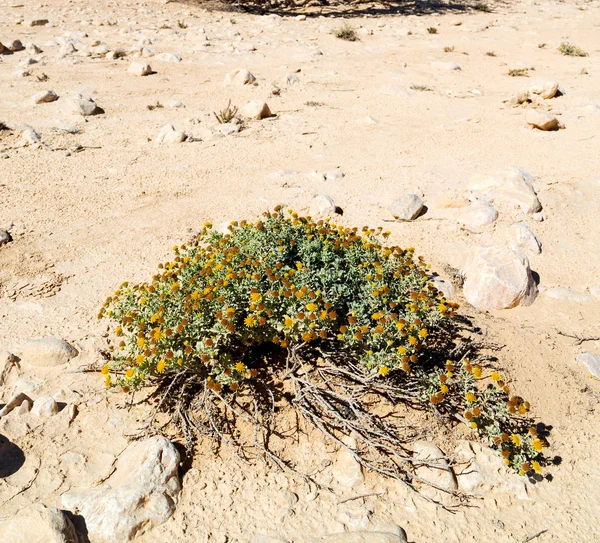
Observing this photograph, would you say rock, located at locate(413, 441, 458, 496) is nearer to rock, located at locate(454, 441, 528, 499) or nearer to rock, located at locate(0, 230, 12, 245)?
rock, located at locate(454, 441, 528, 499)

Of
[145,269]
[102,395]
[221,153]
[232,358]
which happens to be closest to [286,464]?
[232,358]

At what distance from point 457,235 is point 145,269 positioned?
2.95 metres

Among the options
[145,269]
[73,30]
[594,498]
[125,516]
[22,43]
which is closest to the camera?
[125,516]

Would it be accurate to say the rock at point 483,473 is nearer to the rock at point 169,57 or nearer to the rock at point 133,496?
the rock at point 133,496

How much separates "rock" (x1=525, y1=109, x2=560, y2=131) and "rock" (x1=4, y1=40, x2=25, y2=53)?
31.8 feet

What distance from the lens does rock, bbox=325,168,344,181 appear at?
19.4ft

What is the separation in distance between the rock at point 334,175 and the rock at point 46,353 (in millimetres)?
3541

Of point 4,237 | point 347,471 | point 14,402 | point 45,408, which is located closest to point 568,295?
point 347,471

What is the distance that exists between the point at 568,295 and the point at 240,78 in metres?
6.73

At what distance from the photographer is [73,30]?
460 inches

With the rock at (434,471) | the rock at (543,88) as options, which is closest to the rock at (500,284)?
the rock at (434,471)

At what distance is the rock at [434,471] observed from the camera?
2.73 metres

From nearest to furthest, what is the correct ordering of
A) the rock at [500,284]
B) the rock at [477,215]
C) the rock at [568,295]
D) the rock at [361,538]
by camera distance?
the rock at [361,538]
the rock at [500,284]
the rock at [568,295]
the rock at [477,215]

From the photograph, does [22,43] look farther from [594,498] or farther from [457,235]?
[594,498]
